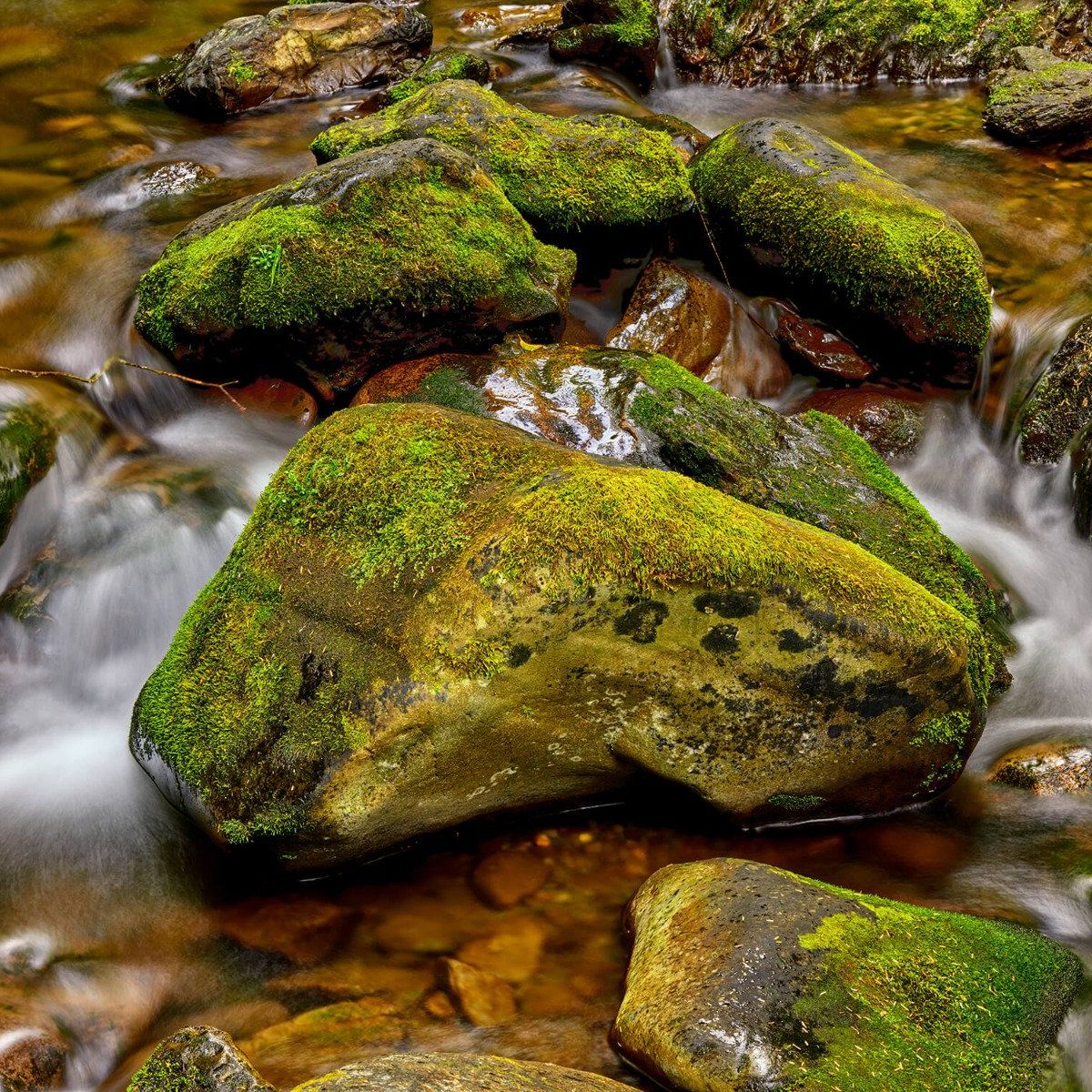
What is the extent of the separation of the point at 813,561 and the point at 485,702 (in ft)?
4.17

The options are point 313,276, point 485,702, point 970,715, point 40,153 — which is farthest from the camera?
point 40,153

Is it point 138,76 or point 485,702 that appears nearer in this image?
point 485,702

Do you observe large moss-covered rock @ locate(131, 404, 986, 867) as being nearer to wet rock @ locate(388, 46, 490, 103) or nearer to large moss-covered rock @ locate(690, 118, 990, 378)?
large moss-covered rock @ locate(690, 118, 990, 378)

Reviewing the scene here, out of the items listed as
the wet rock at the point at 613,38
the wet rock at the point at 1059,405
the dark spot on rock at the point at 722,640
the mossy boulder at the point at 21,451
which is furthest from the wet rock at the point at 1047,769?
the wet rock at the point at 613,38

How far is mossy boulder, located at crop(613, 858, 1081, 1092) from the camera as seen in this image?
2785mm

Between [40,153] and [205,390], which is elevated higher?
[40,153]

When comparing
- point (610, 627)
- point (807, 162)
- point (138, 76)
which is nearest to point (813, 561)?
point (610, 627)

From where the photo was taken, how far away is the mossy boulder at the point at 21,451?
5.18 m

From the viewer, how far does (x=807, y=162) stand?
6.92 metres

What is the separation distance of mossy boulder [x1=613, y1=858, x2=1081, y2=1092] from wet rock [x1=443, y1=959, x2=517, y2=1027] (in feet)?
1.31

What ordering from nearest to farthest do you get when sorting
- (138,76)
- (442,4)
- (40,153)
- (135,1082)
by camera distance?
(135,1082)
(40,153)
(138,76)
(442,4)

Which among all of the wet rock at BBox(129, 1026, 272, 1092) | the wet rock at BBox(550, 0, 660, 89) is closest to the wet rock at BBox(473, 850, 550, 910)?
the wet rock at BBox(129, 1026, 272, 1092)

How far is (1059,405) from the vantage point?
637 cm

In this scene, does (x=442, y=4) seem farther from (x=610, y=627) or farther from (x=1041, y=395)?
(x=610, y=627)
